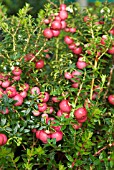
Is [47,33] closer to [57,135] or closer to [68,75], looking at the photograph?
[68,75]

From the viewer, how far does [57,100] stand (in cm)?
146

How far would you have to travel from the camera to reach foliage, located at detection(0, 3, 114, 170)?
1277mm

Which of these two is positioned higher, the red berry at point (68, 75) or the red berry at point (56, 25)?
the red berry at point (56, 25)

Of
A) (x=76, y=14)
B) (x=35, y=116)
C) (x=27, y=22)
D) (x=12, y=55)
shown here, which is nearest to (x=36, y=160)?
(x=35, y=116)

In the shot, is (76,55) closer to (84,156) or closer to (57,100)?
(57,100)

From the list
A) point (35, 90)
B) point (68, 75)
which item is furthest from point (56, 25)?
point (35, 90)

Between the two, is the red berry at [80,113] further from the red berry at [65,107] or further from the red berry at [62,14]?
the red berry at [62,14]

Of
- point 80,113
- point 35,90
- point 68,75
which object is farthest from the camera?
point 68,75

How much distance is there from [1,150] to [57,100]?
0.35 m

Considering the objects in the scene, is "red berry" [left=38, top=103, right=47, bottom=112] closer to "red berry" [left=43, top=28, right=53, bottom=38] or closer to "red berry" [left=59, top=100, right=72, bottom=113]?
"red berry" [left=59, top=100, right=72, bottom=113]

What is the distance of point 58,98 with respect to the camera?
140cm

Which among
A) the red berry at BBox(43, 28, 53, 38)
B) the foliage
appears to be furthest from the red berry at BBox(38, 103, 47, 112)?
the red berry at BBox(43, 28, 53, 38)

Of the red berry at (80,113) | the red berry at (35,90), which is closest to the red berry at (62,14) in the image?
the red berry at (35,90)

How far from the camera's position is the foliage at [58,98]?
4.19 ft
